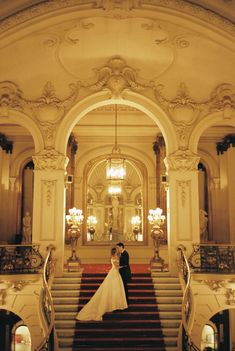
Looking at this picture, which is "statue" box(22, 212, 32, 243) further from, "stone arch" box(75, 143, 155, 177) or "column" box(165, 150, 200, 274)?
"column" box(165, 150, 200, 274)

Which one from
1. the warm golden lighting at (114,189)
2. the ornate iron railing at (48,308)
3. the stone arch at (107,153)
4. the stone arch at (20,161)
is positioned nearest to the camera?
the ornate iron railing at (48,308)

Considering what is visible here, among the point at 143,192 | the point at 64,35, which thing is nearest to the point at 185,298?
the point at 64,35

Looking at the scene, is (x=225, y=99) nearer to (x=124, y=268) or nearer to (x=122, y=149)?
(x=124, y=268)

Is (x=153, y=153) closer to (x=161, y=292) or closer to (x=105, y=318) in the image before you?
(x=161, y=292)

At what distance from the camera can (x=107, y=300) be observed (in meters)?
9.95

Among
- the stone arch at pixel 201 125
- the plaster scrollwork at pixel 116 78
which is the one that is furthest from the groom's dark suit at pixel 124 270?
the plaster scrollwork at pixel 116 78

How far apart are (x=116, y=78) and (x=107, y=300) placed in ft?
21.1

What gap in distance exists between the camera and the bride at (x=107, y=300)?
9773mm

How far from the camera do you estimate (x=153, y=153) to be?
18094mm

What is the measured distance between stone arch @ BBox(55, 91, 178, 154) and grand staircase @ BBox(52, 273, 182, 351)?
13.1ft

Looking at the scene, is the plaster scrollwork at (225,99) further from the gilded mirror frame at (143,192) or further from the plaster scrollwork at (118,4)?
the gilded mirror frame at (143,192)

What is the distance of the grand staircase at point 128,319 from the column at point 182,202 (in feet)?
3.97

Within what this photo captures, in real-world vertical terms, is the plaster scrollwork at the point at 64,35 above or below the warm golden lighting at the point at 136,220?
above

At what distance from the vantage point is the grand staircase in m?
9.07
